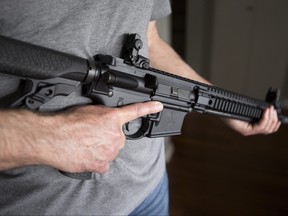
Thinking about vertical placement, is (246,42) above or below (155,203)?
above

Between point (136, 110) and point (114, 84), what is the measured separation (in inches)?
2.9

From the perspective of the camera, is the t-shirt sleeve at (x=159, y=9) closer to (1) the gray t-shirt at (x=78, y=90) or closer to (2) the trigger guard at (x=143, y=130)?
(1) the gray t-shirt at (x=78, y=90)

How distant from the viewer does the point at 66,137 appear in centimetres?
47

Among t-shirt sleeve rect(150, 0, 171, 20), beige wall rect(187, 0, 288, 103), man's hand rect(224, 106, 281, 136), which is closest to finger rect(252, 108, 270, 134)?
man's hand rect(224, 106, 281, 136)

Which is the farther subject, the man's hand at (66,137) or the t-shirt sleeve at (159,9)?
the t-shirt sleeve at (159,9)

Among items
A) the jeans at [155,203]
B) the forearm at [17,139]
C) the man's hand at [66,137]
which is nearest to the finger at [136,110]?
the man's hand at [66,137]

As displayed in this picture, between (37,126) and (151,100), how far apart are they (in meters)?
0.29

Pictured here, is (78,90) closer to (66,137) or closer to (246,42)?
(66,137)

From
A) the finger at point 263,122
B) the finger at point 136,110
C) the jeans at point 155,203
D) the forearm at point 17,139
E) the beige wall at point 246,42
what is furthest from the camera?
the beige wall at point 246,42

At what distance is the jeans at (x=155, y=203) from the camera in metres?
0.75

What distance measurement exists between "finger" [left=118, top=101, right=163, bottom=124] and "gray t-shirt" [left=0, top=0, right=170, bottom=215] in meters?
0.09

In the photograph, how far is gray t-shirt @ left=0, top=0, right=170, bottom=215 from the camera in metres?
0.47

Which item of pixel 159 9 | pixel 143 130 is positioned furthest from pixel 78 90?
pixel 159 9

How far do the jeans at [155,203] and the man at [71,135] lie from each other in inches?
2.6
